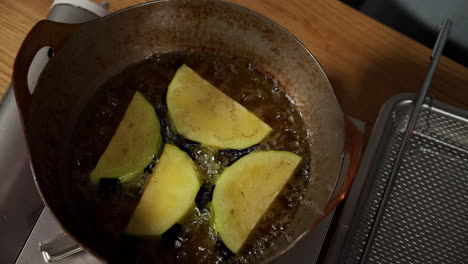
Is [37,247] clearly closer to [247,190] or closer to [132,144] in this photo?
[132,144]

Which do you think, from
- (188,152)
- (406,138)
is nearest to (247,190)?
(188,152)

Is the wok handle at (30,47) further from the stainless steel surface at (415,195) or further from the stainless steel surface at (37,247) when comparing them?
the stainless steel surface at (415,195)

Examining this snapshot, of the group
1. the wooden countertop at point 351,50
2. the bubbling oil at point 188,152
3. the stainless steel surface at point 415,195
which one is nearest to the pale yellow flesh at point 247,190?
the bubbling oil at point 188,152

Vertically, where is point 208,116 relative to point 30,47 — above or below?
below

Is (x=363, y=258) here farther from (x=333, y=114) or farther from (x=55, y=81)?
(x=55, y=81)

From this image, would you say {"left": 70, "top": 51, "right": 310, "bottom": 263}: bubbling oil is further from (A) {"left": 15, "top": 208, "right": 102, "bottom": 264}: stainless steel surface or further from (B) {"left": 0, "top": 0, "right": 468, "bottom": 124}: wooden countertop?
(B) {"left": 0, "top": 0, "right": 468, "bottom": 124}: wooden countertop

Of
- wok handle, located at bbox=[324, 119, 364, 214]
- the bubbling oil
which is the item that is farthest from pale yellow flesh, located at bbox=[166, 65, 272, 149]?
wok handle, located at bbox=[324, 119, 364, 214]

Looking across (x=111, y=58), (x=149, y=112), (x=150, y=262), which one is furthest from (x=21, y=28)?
(x=150, y=262)
